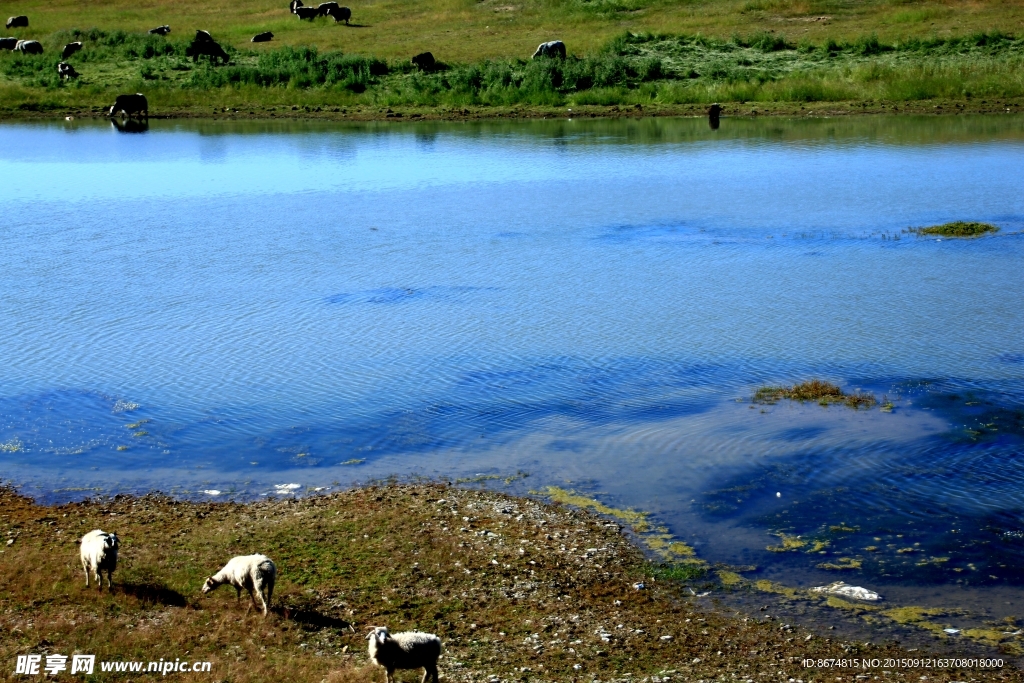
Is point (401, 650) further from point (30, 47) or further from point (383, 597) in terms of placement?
point (30, 47)

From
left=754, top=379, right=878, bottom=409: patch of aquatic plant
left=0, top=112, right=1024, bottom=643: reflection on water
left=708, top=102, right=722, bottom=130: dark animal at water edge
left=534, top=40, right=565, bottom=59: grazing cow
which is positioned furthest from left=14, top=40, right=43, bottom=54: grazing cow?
left=754, top=379, right=878, bottom=409: patch of aquatic plant

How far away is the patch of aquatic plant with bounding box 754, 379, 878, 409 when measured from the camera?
15.0m

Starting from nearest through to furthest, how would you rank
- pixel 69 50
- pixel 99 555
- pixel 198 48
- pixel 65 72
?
pixel 99 555 → pixel 65 72 → pixel 198 48 → pixel 69 50

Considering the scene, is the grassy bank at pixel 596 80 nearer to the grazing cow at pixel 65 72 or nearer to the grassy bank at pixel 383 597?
the grazing cow at pixel 65 72

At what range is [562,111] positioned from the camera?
49.6 metres

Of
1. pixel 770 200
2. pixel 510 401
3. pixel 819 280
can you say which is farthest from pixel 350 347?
pixel 770 200

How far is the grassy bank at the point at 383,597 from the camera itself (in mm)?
8672

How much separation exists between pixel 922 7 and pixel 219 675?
207ft

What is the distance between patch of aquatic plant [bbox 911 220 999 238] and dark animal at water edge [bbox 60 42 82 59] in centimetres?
5268

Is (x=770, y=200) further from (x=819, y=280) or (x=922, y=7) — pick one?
(x=922, y=7)

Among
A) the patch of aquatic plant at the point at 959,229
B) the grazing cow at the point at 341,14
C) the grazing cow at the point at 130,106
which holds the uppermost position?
Result: the grazing cow at the point at 341,14

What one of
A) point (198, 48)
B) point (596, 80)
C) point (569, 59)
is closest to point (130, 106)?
point (198, 48)

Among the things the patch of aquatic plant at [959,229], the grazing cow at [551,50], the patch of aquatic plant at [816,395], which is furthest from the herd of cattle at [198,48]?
the patch of aquatic plant at [816,395]

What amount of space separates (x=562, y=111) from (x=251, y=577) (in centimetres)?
4228
